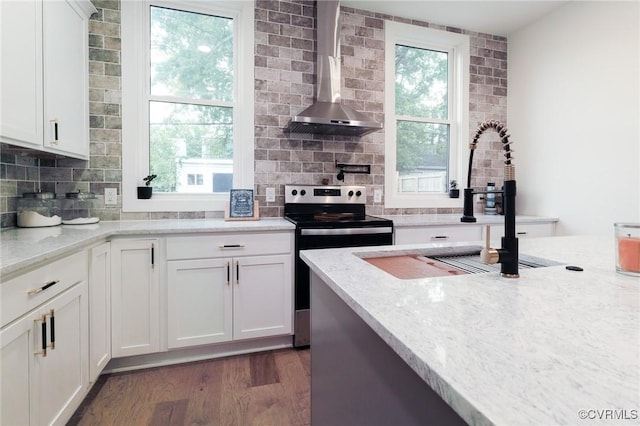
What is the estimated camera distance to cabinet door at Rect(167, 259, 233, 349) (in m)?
2.06

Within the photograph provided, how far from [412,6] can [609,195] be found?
2.34 m

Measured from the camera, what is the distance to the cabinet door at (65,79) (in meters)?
1.79

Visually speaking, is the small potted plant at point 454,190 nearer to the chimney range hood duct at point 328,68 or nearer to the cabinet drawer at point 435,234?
the cabinet drawer at point 435,234

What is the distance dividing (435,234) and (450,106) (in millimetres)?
1598

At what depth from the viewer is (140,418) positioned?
5.27 feet

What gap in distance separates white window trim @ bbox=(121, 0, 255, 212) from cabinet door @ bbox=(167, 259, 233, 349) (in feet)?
2.15

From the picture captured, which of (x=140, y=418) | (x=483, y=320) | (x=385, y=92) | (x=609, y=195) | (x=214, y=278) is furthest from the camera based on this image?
(x=385, y=92)

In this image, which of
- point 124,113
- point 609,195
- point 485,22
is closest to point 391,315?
point 124,113

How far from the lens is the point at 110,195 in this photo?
2.39m

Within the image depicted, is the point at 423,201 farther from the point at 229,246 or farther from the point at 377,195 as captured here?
the point at 229,246

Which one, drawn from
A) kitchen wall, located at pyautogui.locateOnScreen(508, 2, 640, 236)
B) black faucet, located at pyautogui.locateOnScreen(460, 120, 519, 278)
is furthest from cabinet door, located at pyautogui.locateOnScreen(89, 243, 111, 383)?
kitchen wall, located at pyautogui.locateOnScreen(508, 2, 640, 236)

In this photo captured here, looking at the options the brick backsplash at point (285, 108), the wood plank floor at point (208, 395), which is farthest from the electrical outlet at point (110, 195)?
the wood plank floor at point (208, 395)

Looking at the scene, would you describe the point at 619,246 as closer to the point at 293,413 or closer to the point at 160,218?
the point at 293,413

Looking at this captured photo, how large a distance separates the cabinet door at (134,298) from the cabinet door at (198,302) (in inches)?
3.7
